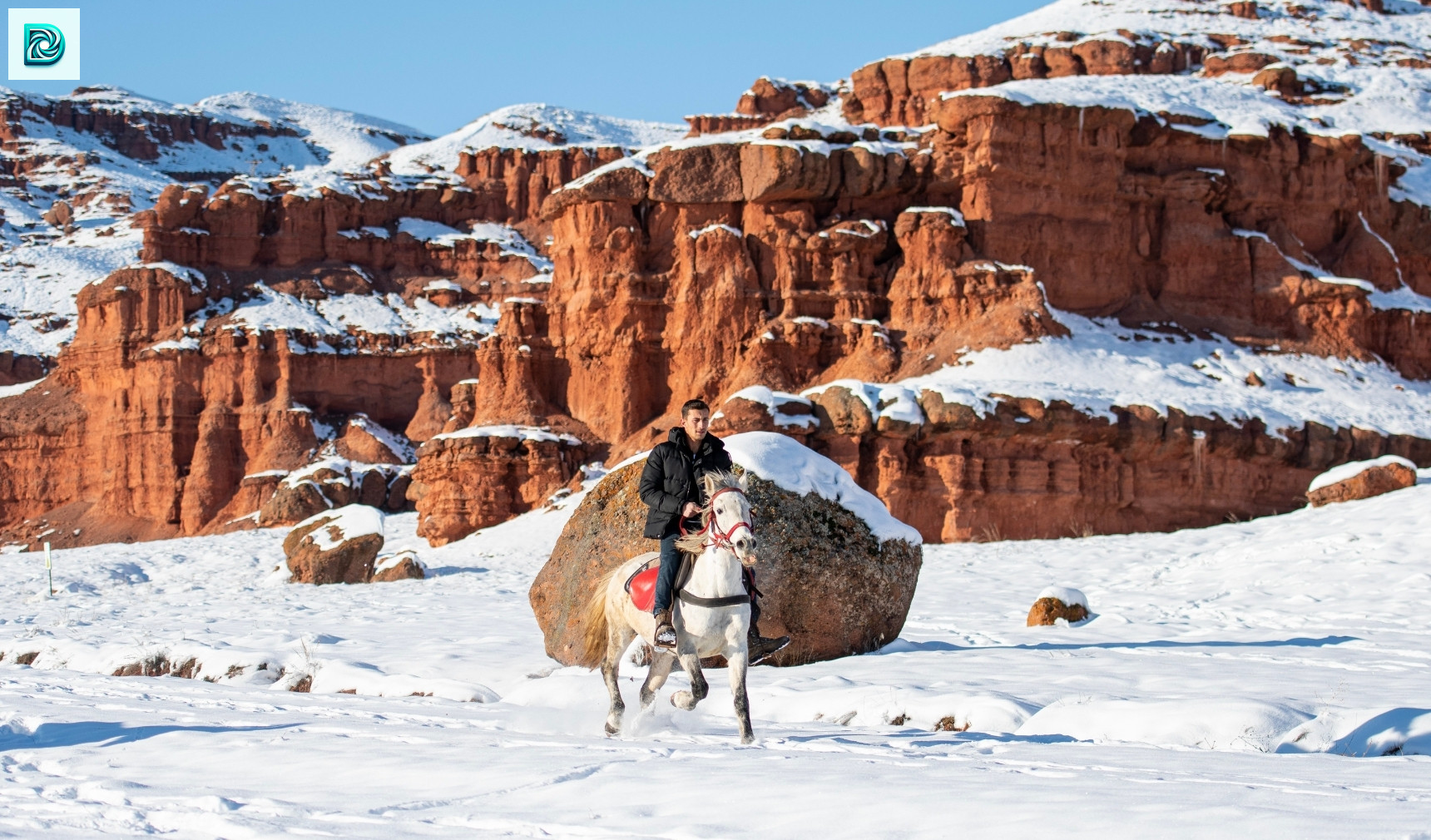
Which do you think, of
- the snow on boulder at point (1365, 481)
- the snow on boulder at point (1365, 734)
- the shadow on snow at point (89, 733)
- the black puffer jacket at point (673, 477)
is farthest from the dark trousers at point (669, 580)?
the snow on boulder at point (1365, 481)

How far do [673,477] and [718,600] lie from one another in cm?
124

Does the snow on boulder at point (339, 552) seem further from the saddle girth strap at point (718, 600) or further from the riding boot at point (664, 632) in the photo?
the saddle girth strap at point (718, 600)

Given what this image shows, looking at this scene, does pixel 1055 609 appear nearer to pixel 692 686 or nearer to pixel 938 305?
pixel 692 686

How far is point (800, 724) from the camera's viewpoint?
9133 mm

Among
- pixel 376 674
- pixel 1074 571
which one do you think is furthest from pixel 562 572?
pixel 1074 571

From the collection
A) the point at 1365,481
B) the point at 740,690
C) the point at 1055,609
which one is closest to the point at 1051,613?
the point at 1055,609

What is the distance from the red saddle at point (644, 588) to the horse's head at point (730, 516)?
2.39 feet

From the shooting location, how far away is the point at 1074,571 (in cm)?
→ 2056

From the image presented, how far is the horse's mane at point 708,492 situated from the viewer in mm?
8414

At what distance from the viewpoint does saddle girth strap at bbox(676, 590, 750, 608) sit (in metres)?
8.30

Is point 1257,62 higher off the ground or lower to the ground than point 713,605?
higher

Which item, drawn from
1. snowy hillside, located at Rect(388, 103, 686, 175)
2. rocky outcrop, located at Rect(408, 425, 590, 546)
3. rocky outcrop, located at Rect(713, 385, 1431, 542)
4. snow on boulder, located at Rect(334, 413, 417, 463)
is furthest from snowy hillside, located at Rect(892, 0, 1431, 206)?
snowy hillside, located at Rect(388, 103, 686, 175)

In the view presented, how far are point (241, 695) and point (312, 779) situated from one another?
4.49 m

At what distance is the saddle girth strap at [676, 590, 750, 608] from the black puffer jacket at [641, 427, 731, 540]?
853mm
